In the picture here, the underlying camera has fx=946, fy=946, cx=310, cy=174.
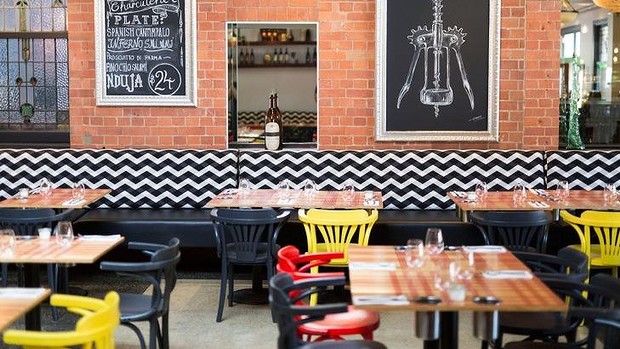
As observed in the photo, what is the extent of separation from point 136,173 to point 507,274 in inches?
215

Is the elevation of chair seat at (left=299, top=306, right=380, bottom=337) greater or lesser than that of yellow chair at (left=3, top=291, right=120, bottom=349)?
lesser

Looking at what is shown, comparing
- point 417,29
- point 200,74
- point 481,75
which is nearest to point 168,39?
point 200,74

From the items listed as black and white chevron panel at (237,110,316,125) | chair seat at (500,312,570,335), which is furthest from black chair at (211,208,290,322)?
black and white chevron panel at (237,110,316,125)

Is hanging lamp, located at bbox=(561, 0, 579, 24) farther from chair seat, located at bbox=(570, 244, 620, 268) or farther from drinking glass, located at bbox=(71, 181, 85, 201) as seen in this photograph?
drinking glass, located at bbox=(71, 181, 85, 201)

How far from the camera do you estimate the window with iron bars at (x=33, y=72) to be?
1099cm

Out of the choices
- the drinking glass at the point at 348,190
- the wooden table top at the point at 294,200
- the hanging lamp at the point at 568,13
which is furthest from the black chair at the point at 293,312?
the hanging lamp at the point at 568,13

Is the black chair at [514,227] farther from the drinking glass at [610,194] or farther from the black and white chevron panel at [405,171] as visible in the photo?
the black and white chevron panel at [405,171]

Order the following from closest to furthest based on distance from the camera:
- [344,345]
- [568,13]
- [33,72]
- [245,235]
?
1. [344,345]
2. [245,235]
3. [568,13]
4. [33,72]

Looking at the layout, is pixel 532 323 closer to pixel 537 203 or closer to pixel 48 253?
pixel 537 203

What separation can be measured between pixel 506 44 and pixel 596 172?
1.61 metres

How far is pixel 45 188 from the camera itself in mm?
8914

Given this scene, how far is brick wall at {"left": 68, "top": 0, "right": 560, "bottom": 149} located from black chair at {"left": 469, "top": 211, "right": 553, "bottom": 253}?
7.84 feet

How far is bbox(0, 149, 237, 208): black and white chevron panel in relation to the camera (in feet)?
32.1

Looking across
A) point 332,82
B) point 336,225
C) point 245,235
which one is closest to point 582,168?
point 332,82
